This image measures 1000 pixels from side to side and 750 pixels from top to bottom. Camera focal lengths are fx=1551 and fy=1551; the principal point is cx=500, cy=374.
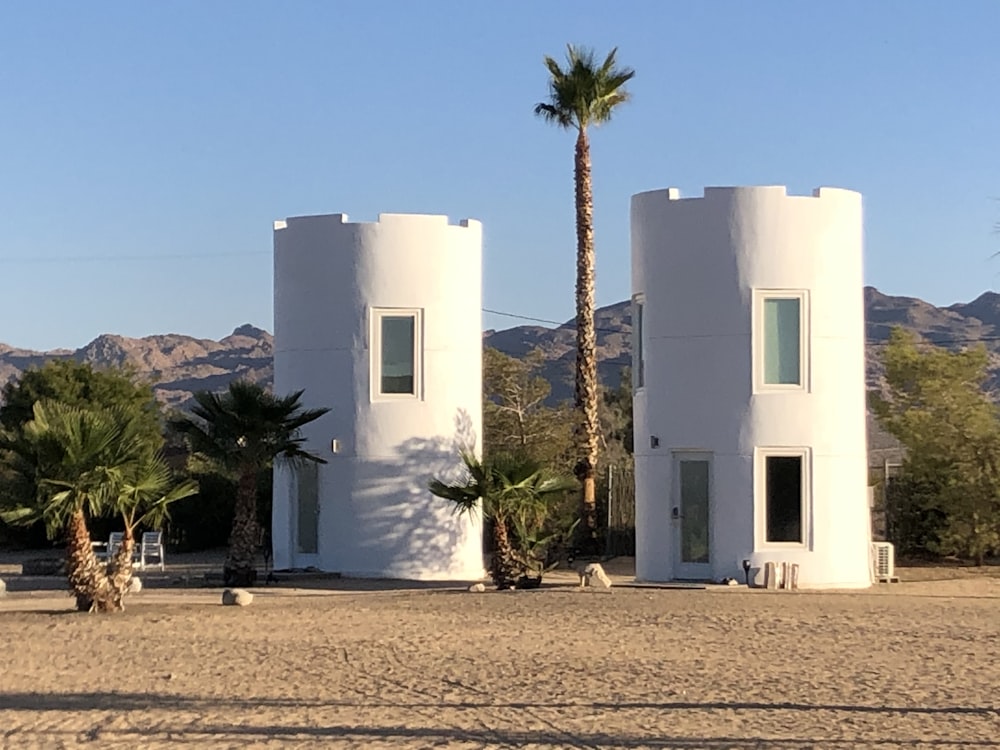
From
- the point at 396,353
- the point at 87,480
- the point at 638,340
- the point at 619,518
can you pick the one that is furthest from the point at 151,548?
the point at 638,340

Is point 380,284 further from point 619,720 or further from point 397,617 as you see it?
point 619,720

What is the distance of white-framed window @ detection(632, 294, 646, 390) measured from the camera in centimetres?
2342

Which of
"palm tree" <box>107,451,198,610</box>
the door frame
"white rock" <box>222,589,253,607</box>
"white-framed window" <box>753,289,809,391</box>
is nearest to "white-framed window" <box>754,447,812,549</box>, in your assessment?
"white-framed window" <box>753,289,809,391</box>

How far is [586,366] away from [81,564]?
1312 centimetres

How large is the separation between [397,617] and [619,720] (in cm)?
735

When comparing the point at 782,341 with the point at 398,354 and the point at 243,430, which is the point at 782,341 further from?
the point at 243,430

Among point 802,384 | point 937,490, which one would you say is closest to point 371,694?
point 802,384

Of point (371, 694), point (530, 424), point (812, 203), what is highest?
point (812, 203)

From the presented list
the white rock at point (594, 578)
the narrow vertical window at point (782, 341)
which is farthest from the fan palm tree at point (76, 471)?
the narrow vertical window at point (782, 341)

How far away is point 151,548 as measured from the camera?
1125 inches

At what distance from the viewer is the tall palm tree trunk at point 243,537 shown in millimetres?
21875

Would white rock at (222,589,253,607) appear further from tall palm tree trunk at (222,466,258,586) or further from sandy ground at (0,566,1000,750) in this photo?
tall palm tree trunk at (222,466,258,586)

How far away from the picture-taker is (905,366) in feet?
103

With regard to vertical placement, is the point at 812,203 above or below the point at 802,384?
above
